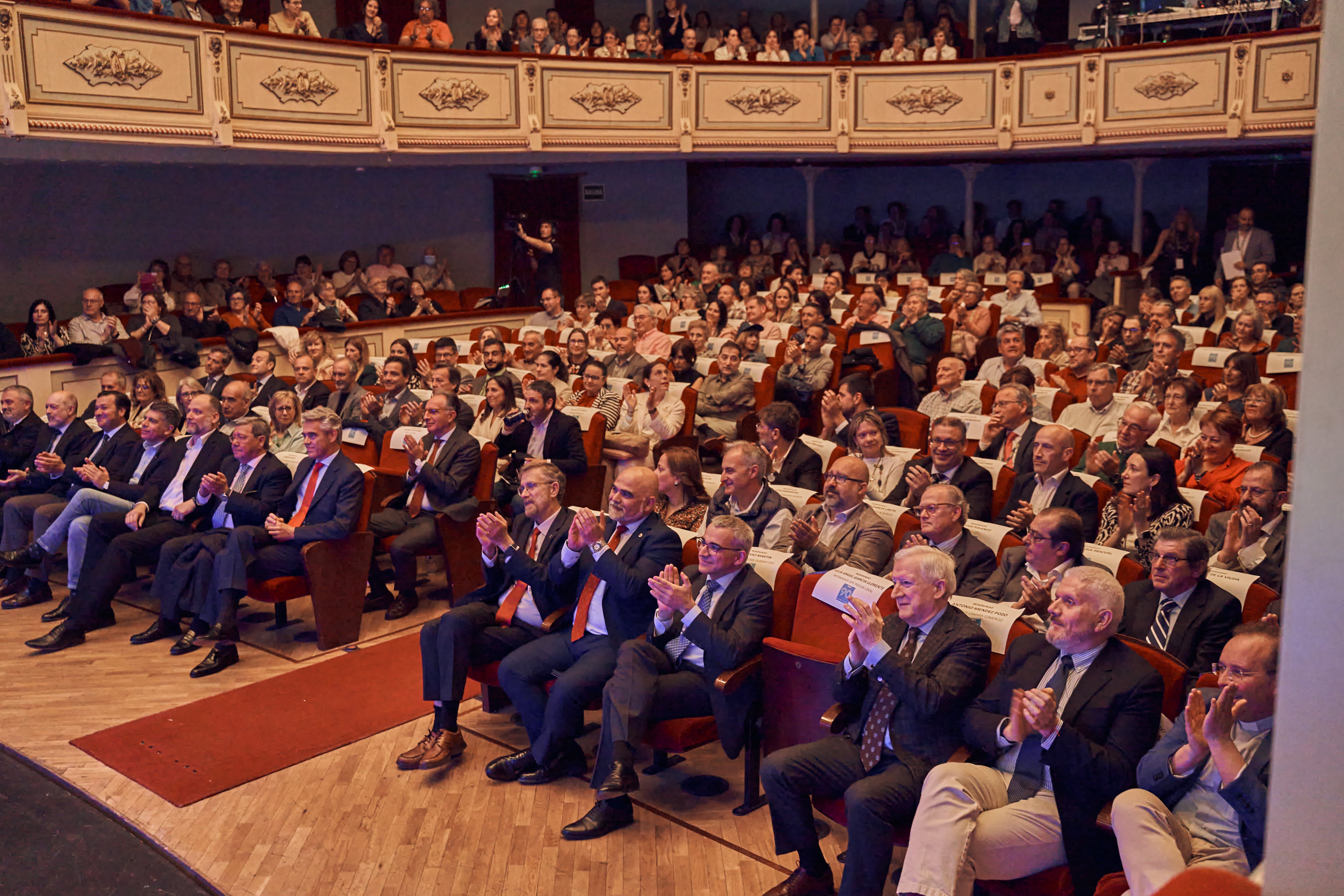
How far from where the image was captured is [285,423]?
6152 mm

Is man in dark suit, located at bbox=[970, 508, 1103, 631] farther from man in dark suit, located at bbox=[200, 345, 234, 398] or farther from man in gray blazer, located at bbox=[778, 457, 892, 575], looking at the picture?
man in dark suit, located at bbox=[200, 345, 234, 398]

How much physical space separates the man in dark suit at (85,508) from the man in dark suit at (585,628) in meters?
2.66

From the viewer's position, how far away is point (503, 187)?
13000 mm

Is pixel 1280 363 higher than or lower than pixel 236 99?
lower

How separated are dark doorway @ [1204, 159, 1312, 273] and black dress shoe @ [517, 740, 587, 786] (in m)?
9.45

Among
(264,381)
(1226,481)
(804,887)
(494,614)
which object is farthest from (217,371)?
(1226,481)

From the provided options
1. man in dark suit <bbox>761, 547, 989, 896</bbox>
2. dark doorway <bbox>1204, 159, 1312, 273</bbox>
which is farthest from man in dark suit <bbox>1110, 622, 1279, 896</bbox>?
dark doorway <bbox>1204, 159, 1312, 273</bbox>

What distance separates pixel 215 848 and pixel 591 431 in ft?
9.74

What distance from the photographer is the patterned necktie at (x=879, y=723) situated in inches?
124

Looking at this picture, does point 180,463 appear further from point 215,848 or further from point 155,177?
point 155,177

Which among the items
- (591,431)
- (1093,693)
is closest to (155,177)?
(591,431)

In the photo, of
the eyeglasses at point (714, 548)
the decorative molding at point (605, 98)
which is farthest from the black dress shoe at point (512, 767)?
the decorative molding at point (605, 98)

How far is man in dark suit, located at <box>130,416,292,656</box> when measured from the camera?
516 cm

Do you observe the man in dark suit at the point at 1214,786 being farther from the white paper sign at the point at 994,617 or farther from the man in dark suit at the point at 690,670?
the man in dark suit at the point at 690,670
